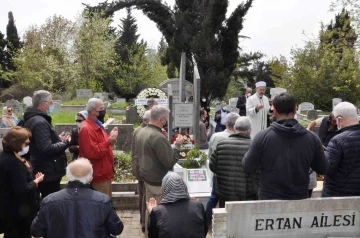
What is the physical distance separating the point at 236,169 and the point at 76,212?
1954 mm

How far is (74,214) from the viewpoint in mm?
3350

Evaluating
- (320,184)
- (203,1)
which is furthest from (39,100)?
A: (203,1)

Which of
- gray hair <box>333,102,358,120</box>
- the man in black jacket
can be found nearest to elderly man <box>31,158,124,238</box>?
the man in black jacket

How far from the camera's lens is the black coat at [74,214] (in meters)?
3.35

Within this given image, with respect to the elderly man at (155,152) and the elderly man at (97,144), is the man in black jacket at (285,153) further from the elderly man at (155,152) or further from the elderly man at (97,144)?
the elderly man at (97,144)

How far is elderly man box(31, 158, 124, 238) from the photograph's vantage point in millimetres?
3350

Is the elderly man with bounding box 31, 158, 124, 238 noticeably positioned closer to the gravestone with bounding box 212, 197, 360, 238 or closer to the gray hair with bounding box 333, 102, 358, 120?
the gravestone with bounding box 212, 197, 360, 238

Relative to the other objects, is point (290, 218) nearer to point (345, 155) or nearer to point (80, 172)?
point (345, 155)

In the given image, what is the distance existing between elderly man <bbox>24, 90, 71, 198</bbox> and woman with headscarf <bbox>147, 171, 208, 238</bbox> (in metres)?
2.00

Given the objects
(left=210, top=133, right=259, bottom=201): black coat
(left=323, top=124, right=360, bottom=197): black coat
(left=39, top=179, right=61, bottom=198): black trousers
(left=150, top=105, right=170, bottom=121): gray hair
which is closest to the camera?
(left=323, top=124, right=360, bottom=197): black coat

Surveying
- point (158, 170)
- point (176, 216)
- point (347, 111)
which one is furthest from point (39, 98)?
point (347, 111)

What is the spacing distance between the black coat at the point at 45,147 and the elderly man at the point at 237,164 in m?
1.89

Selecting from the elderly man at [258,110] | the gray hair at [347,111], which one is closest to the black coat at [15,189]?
the gray hair at [347,111]

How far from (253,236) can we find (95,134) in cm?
239
